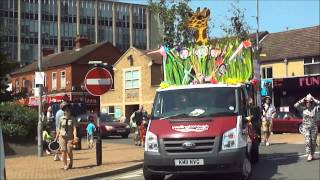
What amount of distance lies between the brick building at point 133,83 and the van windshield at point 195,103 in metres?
37.1

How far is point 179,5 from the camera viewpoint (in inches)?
1112

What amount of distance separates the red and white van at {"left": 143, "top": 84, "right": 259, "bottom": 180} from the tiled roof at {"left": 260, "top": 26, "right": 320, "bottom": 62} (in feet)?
108

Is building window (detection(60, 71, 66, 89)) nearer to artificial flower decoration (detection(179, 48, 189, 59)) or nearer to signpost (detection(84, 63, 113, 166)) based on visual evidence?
signpost (detection(84, 63, 113, 166))

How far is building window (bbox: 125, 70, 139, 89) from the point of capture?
52.7 metres

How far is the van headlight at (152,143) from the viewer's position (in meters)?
11.5

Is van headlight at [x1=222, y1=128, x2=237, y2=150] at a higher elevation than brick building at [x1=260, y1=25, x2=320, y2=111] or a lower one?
lower

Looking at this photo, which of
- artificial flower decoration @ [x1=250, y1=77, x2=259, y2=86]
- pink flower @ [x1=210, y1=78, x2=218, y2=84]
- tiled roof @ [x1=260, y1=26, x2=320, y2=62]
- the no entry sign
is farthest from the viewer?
tiled roof @ [x1=260, y1=26, x2=320, y2=62]

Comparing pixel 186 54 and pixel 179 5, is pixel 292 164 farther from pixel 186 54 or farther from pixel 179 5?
pixel 179 5

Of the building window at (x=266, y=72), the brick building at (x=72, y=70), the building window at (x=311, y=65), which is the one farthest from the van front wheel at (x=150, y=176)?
the brick building at (x=72, y=70)

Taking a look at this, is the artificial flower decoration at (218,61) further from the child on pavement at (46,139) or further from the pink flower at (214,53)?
the child on pavement at (46,139)

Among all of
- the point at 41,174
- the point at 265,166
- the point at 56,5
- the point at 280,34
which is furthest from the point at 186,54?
the point at 56,5

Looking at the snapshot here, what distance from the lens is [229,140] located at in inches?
447

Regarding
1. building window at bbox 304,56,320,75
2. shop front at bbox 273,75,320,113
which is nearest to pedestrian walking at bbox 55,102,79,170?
shop front at bbox 273,75,320,113

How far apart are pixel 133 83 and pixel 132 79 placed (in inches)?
14.3
